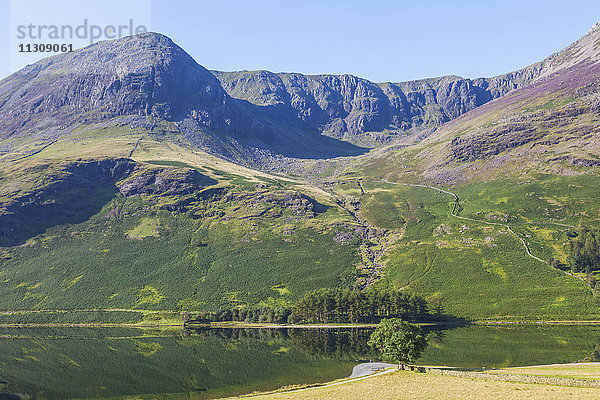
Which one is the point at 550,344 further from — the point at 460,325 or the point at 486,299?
the point at 486,299

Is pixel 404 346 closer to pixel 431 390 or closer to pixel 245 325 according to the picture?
pixel 431 390

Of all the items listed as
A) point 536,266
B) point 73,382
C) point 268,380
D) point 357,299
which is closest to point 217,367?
point 268,380

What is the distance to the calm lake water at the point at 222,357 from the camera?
3607 inches

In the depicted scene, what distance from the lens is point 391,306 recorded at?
541 feet

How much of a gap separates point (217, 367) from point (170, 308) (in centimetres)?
10356

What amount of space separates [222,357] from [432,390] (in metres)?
75.8

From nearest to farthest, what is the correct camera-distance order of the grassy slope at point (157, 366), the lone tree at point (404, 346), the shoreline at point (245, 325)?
the lone tree at point (404, 346)
the grassy slope at point (157, 366)
the shoreline at point (245, 325)

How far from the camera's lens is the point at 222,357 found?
116 meters

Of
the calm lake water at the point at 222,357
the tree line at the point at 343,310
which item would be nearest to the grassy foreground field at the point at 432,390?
the calm lake water at the point at 222,357

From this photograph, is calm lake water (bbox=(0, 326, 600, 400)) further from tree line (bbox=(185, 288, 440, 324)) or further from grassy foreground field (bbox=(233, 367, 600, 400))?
grassy foreground field (bbox=(233, 367, 600, 400))

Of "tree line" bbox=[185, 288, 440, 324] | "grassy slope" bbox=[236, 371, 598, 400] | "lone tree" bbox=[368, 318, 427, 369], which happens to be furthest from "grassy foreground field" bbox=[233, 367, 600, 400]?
"tree line" bbox=[185, 288, 440, 324]

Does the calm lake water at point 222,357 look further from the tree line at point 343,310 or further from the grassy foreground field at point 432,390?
the grassy foreground field at point 432,390

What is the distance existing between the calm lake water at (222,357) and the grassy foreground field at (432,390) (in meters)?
20.0

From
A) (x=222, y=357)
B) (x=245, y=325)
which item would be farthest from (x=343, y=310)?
(x=222, y=357)
